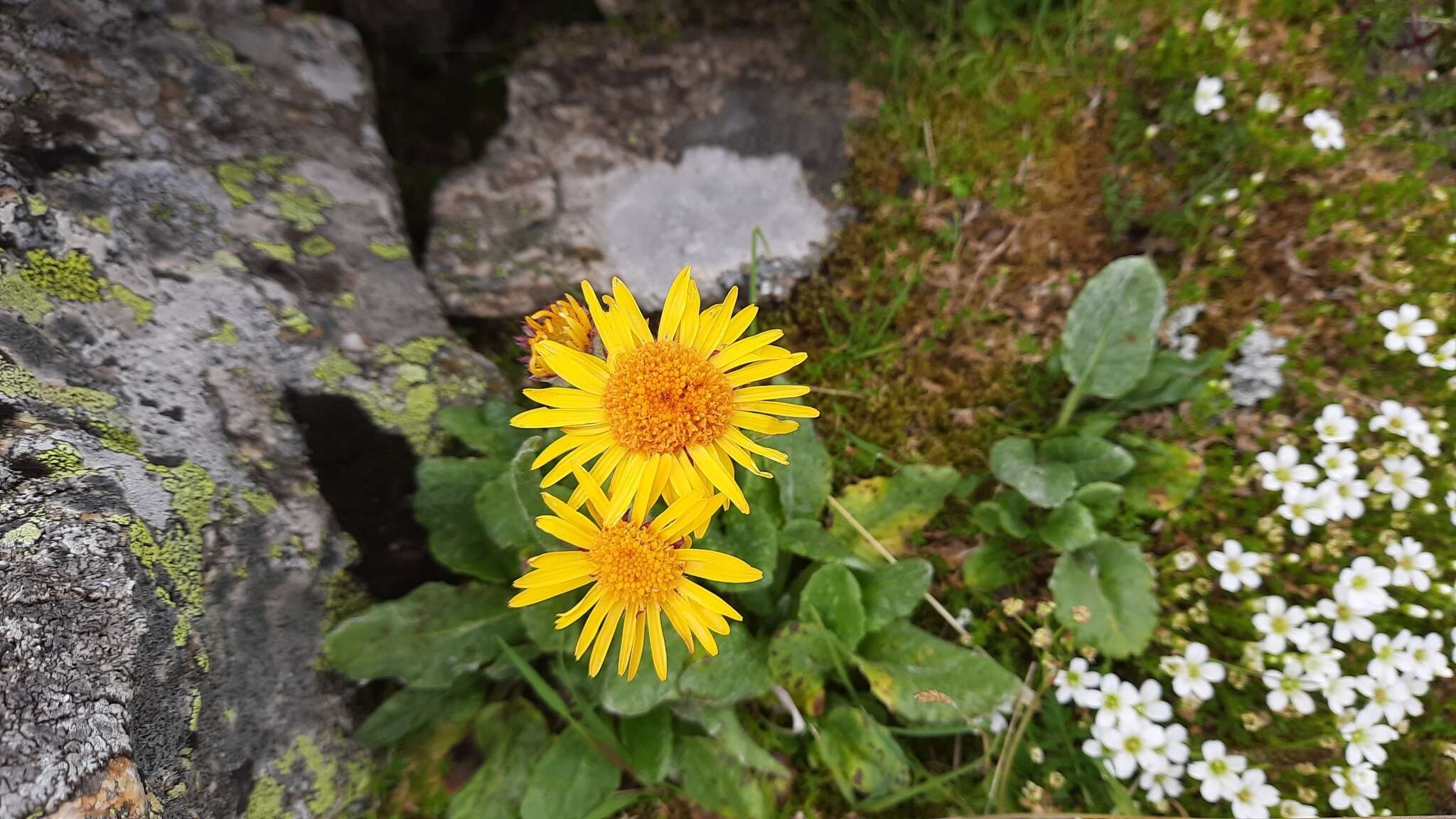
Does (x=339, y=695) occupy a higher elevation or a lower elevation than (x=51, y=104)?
lower

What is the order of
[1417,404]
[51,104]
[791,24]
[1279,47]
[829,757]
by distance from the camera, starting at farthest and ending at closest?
[791,24], [1279,47], [1417,404], [829,757], [51,104]

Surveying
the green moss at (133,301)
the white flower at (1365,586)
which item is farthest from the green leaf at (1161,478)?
the green moss at (133,301)

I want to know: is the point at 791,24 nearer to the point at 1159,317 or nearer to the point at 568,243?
the point at 568,243

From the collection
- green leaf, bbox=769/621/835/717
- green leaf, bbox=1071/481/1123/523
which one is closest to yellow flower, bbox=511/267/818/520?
green leaf, bbox=769/621/835/717

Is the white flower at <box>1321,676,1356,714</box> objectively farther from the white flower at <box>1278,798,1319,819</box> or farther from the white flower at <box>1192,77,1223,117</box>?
the white flower at <box>1192,77,1223,117</box>

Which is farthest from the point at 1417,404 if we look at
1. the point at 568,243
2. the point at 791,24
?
the point at 568,243

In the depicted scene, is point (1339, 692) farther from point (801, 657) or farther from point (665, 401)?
point (665, 401)

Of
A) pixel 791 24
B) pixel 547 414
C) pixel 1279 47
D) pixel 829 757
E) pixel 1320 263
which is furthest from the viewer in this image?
pixel 791 24
